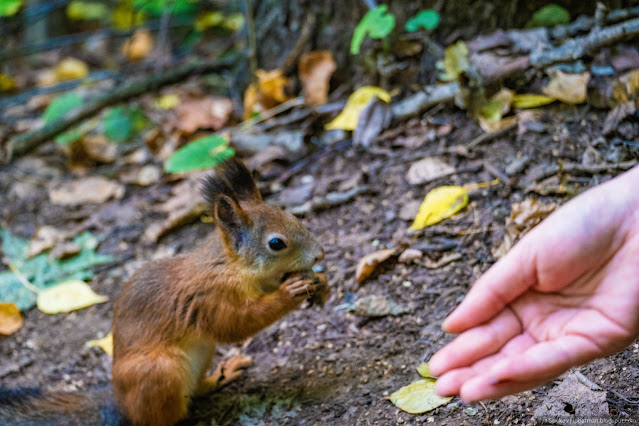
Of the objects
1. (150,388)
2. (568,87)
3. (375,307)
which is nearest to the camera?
(150,388)

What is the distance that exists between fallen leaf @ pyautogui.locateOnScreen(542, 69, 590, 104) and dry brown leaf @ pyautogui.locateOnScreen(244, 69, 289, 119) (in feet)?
6.66

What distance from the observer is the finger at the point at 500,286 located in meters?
1.86

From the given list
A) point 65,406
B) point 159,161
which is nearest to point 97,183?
point 159,161

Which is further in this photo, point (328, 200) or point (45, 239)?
point (45, 239)

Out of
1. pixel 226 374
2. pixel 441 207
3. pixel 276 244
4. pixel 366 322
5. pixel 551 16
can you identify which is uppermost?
pixel 551 16

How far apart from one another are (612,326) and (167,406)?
75.2 inches

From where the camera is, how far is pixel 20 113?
6543 mm

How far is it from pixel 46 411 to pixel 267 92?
9.49ft

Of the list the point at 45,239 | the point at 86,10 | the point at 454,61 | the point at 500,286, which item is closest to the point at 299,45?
the point at 454,61

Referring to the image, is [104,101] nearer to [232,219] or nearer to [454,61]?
[232,219]

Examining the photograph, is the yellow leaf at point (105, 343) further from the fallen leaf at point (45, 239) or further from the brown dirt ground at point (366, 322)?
the fallen leaf at point (45, 239)

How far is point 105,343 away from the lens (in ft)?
11.1

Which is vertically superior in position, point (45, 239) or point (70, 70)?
point (70, 70)

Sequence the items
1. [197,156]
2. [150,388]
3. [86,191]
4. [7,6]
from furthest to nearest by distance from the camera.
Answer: [7,6]
[86,191]
[197,156]
[150,388]
